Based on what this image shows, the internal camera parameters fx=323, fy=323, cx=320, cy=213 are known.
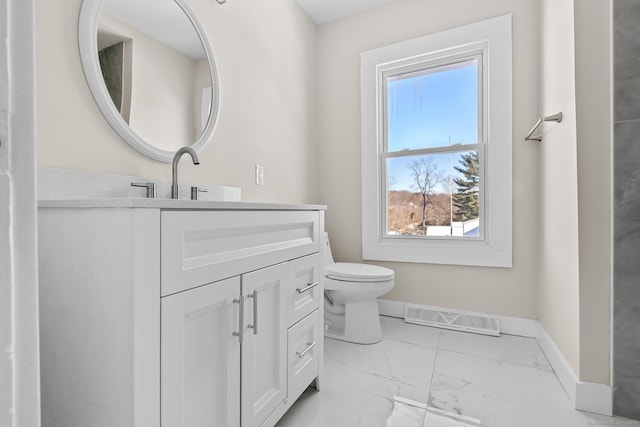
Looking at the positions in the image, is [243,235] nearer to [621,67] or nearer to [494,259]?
[621,67]

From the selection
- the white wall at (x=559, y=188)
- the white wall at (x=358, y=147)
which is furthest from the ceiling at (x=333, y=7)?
the white wall at (x=559, y=188)

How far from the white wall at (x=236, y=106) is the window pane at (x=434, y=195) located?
0.66m

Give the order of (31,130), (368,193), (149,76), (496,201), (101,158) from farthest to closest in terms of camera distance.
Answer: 1. (368,193)
2. (496,201)
3. (149,76)
4. (101,158)
5. (31,130)

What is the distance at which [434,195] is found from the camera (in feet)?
7.64

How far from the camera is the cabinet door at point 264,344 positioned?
95cm

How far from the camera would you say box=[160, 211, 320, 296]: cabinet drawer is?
2.36 ft

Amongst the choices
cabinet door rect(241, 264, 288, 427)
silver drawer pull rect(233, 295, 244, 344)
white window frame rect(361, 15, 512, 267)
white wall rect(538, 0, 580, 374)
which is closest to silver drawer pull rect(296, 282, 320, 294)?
cabinet door rect(241, 264, 288, 427)

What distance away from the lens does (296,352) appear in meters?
1.21

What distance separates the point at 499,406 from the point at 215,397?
1.15 m

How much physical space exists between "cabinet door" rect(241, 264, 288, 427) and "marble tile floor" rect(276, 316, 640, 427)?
0.25m

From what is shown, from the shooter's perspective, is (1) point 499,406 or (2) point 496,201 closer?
(1) point 499,406

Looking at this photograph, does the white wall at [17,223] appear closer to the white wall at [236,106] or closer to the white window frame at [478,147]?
the white wall at [236,106]

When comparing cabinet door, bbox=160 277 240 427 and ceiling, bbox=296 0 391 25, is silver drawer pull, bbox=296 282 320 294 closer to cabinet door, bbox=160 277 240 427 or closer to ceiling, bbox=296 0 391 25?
cabinet door, bbox=160 277 240 427

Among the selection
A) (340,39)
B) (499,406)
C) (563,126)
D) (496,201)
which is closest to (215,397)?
(499,406)
